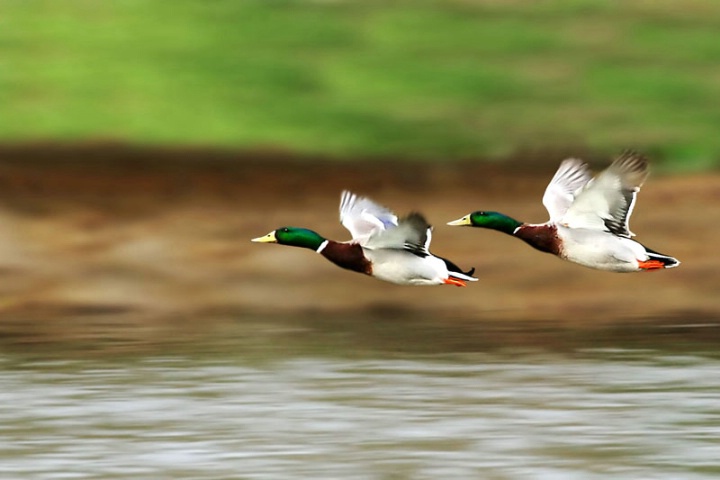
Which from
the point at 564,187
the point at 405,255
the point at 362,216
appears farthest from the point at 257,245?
the point at 405,255

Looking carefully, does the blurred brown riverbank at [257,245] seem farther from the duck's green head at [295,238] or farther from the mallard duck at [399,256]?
the mallard duck at [399,256]

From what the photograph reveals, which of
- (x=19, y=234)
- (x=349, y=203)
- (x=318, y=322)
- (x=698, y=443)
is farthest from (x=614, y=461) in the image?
(x=19, y=234)

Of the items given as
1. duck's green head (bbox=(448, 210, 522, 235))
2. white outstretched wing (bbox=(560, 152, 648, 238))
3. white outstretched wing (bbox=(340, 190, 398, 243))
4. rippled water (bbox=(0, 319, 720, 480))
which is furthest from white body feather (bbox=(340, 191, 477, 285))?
rippled water (bbox=(0, 319, 720, 480))

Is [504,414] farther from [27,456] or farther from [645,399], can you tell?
[27,456]

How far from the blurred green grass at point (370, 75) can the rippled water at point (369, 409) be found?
7.99 metres

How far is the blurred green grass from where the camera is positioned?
30.5m

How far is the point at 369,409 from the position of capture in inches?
737

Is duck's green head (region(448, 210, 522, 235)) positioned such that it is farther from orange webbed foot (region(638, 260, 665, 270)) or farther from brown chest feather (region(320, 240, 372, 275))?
orange webbed foot (region(638, 260, 665, 270))

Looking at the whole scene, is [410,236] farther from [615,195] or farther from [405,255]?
[615,195]

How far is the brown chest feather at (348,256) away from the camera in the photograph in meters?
13.7

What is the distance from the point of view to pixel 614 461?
666 inches

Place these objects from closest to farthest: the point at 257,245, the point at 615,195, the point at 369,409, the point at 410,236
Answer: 1. the point at 410,236
2. the point at 615,195
3. the point at 369,409
4. the point at 257,245

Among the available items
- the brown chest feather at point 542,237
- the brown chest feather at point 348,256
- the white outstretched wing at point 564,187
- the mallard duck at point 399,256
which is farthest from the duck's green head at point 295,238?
the white outstretched wing at point 564,187

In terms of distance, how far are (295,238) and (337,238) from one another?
12126 millimetres
